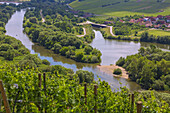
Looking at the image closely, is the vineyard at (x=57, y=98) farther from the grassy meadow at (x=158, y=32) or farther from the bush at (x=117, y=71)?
the grassy meadow at (x=158, y=32)

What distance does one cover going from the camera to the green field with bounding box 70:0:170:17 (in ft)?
334

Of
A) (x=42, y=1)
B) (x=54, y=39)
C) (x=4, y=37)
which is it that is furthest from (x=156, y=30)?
(x=42, y=1)

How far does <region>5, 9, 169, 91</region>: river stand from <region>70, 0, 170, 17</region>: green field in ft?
107

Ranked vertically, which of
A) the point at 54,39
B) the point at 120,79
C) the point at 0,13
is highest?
the point at 0,13

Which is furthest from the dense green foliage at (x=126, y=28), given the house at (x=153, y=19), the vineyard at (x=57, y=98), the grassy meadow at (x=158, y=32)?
the vineyard at (x=57, y=98)

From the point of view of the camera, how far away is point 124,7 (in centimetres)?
11212

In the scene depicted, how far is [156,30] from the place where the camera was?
7331cm

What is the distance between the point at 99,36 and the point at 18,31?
23906 mm

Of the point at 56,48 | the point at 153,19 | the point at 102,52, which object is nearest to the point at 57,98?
the point at 56,48

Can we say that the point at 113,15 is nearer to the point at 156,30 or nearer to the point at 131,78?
the point at 156,30

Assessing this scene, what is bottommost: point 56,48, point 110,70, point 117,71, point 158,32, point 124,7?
point 110,70

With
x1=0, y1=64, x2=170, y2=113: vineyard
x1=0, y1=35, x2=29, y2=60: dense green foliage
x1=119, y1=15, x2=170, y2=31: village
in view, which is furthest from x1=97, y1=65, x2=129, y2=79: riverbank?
x1=119, y1=15, x2=170, y2=31: village

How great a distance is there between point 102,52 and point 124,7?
65175 mm

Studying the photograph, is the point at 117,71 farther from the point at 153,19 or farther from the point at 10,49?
the point at 153,19
